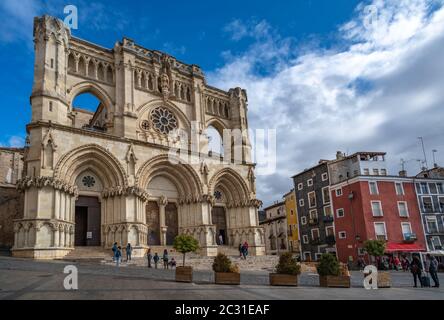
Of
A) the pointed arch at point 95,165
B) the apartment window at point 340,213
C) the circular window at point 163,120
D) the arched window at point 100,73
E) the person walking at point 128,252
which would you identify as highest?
the arched window at point 100,73

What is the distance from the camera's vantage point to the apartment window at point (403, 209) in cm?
3849

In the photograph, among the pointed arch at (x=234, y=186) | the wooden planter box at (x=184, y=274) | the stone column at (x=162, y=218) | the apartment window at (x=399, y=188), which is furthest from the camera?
the apartment window at (x=399, y=188)

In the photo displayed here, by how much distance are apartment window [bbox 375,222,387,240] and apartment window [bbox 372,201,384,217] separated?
0.93 meters

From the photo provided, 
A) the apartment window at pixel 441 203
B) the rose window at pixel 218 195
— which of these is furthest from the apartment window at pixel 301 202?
the rose window at pixel 218 195

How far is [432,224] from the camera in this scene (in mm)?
39000

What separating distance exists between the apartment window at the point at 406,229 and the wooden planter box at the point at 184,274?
30552mm

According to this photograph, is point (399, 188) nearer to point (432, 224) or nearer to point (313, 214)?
point (432, 224)

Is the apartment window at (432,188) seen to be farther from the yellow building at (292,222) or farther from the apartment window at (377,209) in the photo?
the yellow building at (292,222)

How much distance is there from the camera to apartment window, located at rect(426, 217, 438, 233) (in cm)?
3872

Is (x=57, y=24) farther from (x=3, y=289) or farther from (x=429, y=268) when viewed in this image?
(x=429, y=268)

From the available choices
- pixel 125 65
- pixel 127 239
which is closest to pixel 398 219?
pixel 127 239


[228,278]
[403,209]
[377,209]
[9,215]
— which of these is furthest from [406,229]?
[9,215]

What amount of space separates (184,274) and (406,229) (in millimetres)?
31272

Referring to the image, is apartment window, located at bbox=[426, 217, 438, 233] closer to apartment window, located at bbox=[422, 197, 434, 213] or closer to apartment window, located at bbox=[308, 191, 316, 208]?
apartment window, located at bbox=[422, 197, 434, 213]
